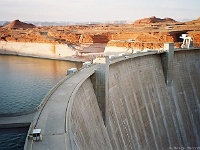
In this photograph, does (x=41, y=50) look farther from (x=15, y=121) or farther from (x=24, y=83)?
(x=15, y=121)

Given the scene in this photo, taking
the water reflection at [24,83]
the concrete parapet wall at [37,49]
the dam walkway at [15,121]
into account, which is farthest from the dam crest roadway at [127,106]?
the concrete parapet wall at [37,49]

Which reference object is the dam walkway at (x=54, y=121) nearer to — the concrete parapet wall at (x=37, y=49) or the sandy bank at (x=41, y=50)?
the sandy bank at (x=41, y=50)

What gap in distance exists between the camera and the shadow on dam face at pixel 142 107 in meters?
11.8

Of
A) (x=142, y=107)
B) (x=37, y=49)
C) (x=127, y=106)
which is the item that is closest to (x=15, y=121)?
(x=127, y=106)

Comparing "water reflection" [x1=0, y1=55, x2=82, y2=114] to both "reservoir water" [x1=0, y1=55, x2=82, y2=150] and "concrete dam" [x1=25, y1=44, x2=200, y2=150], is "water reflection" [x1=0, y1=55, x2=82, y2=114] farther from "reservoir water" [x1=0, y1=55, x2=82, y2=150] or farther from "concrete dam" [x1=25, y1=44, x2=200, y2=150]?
"concrete dam" [x1=25, y1=44, x2=200, y2=150]

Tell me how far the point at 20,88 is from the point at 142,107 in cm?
1900

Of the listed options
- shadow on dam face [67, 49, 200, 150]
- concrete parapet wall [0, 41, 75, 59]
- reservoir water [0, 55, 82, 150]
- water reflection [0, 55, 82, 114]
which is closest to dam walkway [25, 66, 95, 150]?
shadow on dam face [67, 49, 200, 150]

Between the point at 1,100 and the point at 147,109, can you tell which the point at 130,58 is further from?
the point at 1,100

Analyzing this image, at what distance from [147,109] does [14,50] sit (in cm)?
5197

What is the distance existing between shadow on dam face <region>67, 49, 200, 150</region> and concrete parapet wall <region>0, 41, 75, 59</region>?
3865 centimetres

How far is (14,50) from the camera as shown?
6366cm

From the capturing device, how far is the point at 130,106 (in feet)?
54.1

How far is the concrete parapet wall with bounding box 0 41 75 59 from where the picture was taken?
58.8 meters

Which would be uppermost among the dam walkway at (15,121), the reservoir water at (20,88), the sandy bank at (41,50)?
the sandy bank at (41,50)
